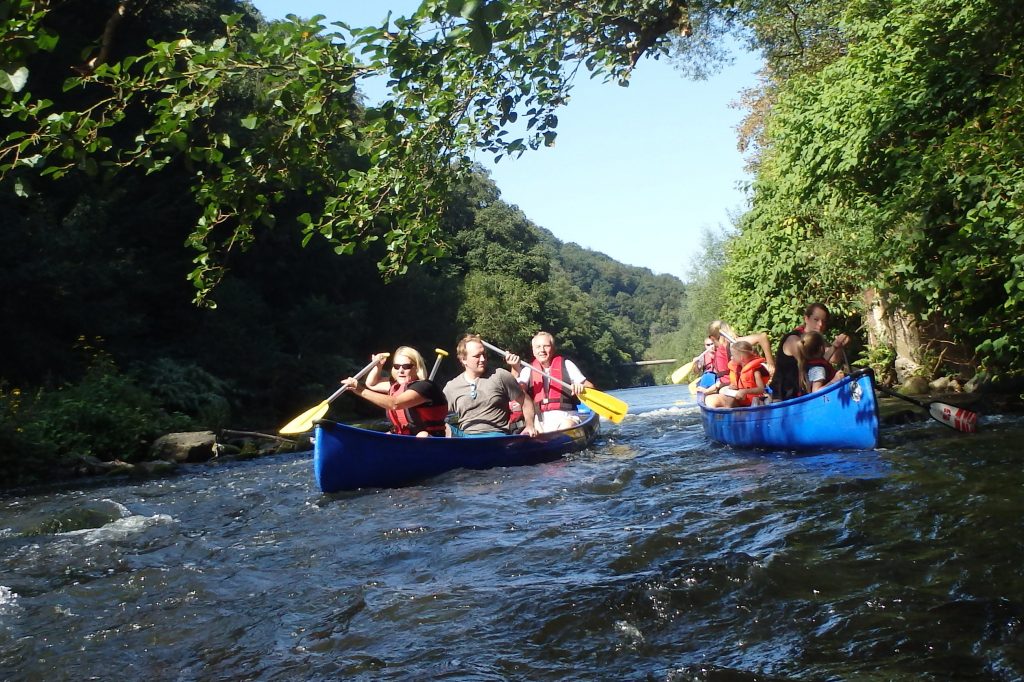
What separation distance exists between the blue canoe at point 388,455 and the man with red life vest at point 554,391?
173cm

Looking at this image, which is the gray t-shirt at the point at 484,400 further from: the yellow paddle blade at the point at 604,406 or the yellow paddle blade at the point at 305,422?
the yellow paddle blade at the point at 604,406

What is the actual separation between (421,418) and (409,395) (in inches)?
18.8

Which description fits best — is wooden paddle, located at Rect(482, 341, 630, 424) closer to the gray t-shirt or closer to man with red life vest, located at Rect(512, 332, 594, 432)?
man with red life vest, located at Rect(512, 332, 594, 432)

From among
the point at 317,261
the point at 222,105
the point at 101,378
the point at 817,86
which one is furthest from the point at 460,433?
the point at 317,261

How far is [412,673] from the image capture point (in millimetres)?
3527

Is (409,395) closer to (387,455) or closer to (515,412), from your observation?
(387,455)

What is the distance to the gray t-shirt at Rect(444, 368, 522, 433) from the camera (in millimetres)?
9891

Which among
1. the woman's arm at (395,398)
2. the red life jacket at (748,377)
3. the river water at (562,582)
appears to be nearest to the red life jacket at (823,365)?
the red life jacket at (748,377)

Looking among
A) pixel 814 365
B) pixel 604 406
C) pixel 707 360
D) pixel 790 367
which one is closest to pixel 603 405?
pixel 604 406

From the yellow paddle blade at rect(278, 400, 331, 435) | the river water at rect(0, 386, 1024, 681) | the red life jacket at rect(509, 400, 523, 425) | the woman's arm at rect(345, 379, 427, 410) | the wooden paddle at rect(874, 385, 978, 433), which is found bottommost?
the river water at rect(0, 386, 1024, 681)

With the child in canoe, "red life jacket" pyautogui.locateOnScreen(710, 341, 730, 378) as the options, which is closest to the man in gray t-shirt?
the child in canoe

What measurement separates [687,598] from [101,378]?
16.2 metres

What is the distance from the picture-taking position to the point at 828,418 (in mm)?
9125

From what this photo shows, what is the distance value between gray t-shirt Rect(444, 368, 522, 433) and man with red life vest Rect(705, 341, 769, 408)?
8.63ft
